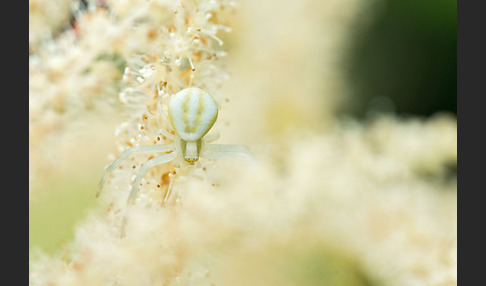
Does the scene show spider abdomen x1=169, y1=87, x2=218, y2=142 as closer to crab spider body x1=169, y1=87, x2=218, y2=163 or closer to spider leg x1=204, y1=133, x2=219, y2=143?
crab spider body x1=169, y1=87, x2=218, y2=163

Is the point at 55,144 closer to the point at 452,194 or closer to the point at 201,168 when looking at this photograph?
the point at 201,168

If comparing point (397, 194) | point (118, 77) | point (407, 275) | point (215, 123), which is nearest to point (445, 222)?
point (397, 194)

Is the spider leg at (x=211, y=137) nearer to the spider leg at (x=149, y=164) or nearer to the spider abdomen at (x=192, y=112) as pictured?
the spider abdomen at (x=192, y=112)

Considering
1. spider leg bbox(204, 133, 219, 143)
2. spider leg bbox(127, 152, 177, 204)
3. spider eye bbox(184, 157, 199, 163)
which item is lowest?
spider leg bbox(127, 152, 177, 204)

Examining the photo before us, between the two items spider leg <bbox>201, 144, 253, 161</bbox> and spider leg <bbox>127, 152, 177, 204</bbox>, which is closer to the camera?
spider leg <bbox>127, 152, 177, 204</bbox>

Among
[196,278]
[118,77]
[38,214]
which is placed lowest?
[196,278]

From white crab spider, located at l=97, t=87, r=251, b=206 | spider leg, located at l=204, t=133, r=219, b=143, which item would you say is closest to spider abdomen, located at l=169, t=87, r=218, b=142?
white crab spider, located at l=97, t=87, r=251, b=206

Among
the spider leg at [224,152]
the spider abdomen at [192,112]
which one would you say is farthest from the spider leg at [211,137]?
the spider abdomen at [192,112]

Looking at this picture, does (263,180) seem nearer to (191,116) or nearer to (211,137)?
(211,137)
